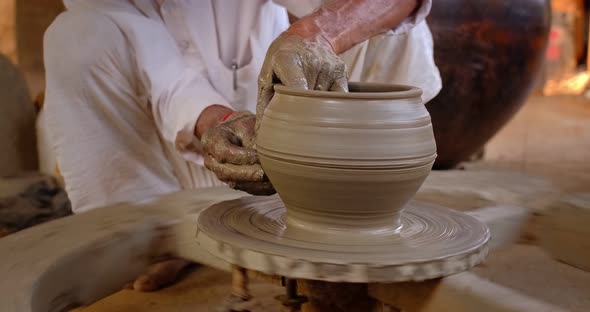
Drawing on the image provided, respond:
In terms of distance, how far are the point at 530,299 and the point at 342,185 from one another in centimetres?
34

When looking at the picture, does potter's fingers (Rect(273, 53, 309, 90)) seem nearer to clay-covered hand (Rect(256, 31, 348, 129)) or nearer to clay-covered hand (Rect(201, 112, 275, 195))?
clay-covered hand (Rect(256, 31, 348, 129))

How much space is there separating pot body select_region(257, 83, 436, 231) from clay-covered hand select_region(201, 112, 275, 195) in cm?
13

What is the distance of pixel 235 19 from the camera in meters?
2.22

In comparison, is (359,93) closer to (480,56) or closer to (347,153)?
(347,153)

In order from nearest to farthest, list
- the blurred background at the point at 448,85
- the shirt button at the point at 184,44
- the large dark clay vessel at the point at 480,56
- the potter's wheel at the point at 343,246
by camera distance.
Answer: the potter's wheel at the point at 343,246 < the shirt button at the point at 184,44 < the blurred background at the point at 448,85 < the large dark clay vessel at the point at 480,56

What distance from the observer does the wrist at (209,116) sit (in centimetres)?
181

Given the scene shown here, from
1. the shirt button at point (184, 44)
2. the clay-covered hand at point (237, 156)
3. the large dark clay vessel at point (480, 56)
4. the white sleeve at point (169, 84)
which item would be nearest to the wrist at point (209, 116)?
the white sleeve at point (169, 84)

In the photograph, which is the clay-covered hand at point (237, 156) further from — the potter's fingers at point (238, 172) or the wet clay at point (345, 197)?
the wet clay at point (345, 197)

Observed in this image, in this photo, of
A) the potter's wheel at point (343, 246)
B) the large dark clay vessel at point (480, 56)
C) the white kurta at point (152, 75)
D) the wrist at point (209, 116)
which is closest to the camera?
the potter's wheel at point (343, 246)

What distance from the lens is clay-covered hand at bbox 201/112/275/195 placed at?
52.9 inches

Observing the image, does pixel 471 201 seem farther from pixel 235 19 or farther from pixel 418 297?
pixel 235 19

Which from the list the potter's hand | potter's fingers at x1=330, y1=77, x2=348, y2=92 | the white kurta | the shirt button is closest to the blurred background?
the white kurta

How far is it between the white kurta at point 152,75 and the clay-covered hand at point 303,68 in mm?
538

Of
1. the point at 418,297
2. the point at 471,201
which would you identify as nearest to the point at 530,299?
the point at 418,297
